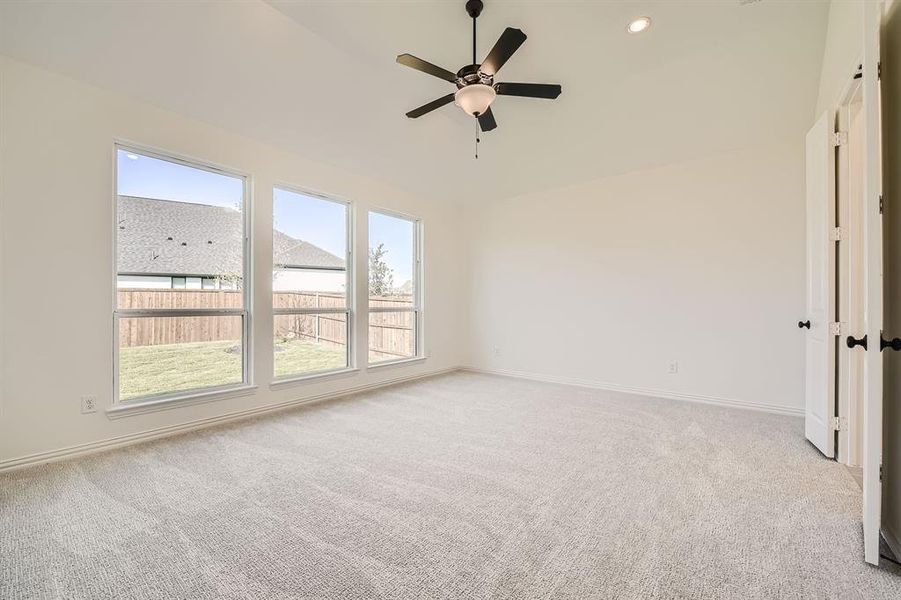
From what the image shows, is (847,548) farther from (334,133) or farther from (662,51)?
(334,133)

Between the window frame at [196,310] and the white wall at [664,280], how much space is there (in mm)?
3434

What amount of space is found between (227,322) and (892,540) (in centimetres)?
460

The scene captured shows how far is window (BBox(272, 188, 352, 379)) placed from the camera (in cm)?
386

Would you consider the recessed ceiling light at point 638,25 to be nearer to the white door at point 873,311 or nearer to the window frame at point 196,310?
the white door at point 873,311

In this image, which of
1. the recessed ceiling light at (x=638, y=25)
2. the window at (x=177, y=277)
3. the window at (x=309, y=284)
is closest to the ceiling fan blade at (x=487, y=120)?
the recessed ceiling light at (x=638, y=25)

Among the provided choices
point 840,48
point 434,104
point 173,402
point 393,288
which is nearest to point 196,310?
point 173,402

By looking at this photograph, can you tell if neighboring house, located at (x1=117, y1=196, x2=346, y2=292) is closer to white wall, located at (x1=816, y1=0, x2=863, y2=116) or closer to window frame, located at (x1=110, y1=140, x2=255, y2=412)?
window frame, located at (x1=110, y1=140, x2=255, y2=412)

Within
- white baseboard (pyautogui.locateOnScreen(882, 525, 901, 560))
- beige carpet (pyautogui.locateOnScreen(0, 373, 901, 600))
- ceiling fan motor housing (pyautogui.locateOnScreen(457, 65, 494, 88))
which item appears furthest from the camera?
ceiling fan motor housing (pyautogui.locateOnScreen(457, 65, 494, 88))

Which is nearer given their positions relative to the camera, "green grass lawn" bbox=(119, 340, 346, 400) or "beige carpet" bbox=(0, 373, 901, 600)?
"beige carpet" bbox=(0, 373, 901, 600)

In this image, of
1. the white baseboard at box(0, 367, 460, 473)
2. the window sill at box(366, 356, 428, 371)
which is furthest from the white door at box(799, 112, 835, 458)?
the white baseboard at box(0, 367, 460, 473)

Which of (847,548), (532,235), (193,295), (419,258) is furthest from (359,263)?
(847,548)

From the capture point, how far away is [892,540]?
162cm

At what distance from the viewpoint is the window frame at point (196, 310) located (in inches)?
111

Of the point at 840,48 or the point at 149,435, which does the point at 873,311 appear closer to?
the point at 840,48
